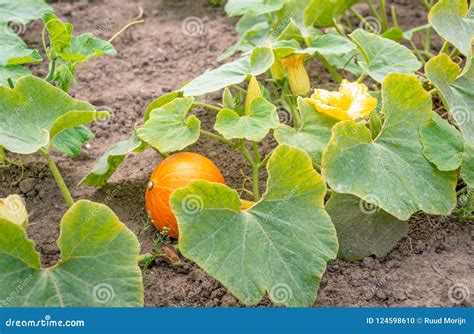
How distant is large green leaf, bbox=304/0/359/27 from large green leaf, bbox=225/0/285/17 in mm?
159

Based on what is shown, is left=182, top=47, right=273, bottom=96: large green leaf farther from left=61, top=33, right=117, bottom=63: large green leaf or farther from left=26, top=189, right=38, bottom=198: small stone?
left=26, top=189, right=38, bottom=198: small stone

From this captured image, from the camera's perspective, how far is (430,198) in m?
2.76

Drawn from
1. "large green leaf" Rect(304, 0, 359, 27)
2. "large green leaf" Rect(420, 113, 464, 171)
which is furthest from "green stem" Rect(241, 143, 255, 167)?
"large green leaf" Rect(304, 0, 359, 27)

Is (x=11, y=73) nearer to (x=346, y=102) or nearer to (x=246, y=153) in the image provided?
(x=246, y=153)

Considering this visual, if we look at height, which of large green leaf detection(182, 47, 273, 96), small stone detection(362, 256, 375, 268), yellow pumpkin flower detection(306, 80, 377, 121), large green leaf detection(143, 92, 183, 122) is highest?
large green leaf detection(182, 47, 273, 96)

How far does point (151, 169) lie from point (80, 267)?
3.16 ft

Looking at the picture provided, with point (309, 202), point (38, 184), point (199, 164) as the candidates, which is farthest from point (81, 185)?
point (309, 202)

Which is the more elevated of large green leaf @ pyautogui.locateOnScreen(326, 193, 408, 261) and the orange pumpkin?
the orange pumpkin

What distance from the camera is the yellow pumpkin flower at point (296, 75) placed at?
3.21 meters

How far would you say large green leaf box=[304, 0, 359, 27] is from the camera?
3.35m

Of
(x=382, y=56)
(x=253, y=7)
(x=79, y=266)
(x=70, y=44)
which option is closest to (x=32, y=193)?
(x=70, y=44)

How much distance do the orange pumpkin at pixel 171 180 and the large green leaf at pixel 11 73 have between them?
0.72 meters

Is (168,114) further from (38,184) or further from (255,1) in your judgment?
(255,1)

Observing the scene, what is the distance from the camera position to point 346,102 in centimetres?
287
